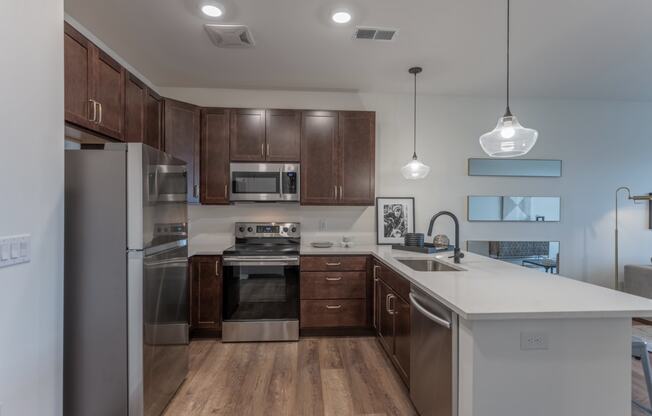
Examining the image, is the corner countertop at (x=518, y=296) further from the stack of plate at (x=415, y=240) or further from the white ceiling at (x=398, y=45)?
the white ceiling at (x=398, y=45)

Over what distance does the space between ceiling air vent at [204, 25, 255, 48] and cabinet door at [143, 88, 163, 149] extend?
0.83m

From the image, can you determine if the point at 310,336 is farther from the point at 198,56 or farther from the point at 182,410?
the point at 198,56

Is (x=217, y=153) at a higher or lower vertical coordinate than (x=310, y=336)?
higher

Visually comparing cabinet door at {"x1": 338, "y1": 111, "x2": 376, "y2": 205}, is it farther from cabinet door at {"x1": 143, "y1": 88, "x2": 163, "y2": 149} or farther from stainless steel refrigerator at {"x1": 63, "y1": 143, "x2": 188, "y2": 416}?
stainless steel refrigerator at {"x1": 63, "y1": 143, "x2": 188, "y2": 416}

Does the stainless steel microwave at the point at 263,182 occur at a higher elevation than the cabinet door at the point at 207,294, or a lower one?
higher

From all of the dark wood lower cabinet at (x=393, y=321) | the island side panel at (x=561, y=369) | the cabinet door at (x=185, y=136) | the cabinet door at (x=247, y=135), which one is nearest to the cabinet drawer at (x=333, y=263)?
the dark wood lower cabinet at (x=393, y=321)

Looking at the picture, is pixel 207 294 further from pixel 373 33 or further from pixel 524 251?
pixel 524 251

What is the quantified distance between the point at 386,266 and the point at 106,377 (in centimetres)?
194

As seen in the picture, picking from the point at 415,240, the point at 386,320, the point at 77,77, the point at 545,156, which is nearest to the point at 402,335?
the point at 386,320

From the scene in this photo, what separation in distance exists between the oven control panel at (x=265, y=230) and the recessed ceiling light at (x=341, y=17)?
2101mm

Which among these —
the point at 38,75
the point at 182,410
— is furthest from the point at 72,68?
the point at 182,410

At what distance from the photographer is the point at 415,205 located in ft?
12.2

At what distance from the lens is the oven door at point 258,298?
2938mm

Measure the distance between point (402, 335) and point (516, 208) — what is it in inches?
103
